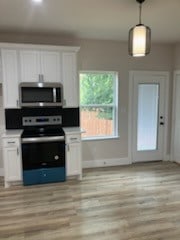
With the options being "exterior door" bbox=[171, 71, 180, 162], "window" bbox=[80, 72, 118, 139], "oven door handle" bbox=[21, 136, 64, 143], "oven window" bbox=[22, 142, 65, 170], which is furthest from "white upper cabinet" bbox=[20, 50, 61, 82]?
"exterior door" bbox=[171, 71, 180, 162]

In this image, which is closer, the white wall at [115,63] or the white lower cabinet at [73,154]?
the white lower cabinet at [73,154]

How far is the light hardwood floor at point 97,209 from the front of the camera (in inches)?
98.6

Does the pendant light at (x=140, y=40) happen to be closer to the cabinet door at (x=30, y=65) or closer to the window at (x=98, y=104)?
the cabinet door at (x=30, y=65)

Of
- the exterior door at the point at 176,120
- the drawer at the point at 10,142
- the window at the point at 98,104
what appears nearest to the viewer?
the drawer at the point at 10,142

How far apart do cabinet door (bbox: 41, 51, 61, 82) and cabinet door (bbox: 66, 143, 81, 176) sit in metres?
1.26

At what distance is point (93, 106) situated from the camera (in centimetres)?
466

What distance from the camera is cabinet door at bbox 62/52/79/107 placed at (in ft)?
13.0

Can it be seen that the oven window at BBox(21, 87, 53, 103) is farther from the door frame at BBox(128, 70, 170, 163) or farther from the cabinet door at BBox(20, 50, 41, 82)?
the door frame at BBox(128, 70, 170, 163)

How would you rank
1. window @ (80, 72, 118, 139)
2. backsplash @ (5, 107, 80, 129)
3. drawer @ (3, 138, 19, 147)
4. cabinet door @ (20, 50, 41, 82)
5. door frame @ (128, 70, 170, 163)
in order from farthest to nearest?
1. door frame @ (128, 70, 170, 163)
2. window @ (80, 72, 118, 139)
3. backsplash @ (5, 107, 80, 129)
4. cabinet door @ (20, 50, 41, 82)
5. drawer @ (3, 138, 19, 147)

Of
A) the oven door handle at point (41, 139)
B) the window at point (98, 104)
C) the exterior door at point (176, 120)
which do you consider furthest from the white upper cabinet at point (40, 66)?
the exterior door at point (176, 120)

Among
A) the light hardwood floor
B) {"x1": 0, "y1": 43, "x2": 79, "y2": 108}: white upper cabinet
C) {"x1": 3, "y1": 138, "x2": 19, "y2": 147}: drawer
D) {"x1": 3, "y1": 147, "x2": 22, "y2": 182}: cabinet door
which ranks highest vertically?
{"x1": 0, "y1": 43, "x2": 79, "y2": 108}: white upper cabinet

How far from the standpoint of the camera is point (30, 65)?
384 centimetres

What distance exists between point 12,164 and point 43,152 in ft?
1.81

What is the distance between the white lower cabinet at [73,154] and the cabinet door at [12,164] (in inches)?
33.3
